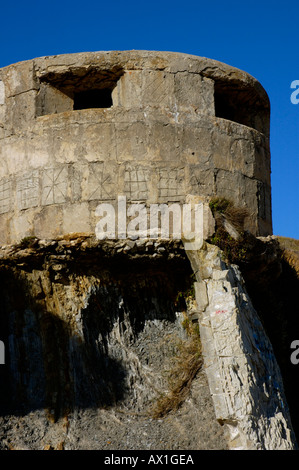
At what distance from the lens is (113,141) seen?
10484 mm

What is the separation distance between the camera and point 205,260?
33.0ft

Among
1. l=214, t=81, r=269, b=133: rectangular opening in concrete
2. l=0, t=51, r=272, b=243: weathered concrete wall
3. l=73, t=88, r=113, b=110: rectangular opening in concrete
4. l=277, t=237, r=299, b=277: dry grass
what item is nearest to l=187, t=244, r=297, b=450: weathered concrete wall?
l=0, t=51, r=272, b=243: weathered concrete wall

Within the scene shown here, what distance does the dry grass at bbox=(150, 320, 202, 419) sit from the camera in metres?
10.6

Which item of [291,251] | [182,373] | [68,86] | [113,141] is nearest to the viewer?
[113,141]

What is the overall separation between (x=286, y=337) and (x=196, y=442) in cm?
263

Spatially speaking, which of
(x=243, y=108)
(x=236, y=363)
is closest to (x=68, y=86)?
(x=243, y=108)

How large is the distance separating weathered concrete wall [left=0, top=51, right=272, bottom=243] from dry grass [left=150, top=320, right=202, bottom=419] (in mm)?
1614

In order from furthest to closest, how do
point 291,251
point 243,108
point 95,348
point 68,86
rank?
point 291,251, point 243,108, point 68,86, point 95,348

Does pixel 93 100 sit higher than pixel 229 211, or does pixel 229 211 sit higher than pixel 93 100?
pixel 93 100

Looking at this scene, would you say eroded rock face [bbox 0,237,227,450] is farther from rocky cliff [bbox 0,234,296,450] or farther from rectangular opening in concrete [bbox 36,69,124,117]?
rectangular opening in concrete [bbox 36,69,124,117]

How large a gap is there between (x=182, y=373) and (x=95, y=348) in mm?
1073

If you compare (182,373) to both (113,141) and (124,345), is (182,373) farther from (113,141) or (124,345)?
(113,141)

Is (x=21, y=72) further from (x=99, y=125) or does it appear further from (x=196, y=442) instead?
(x=196, y=442)

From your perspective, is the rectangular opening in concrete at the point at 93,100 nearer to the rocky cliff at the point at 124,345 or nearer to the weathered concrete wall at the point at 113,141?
the weathered concrete wall at the point at 113,141
